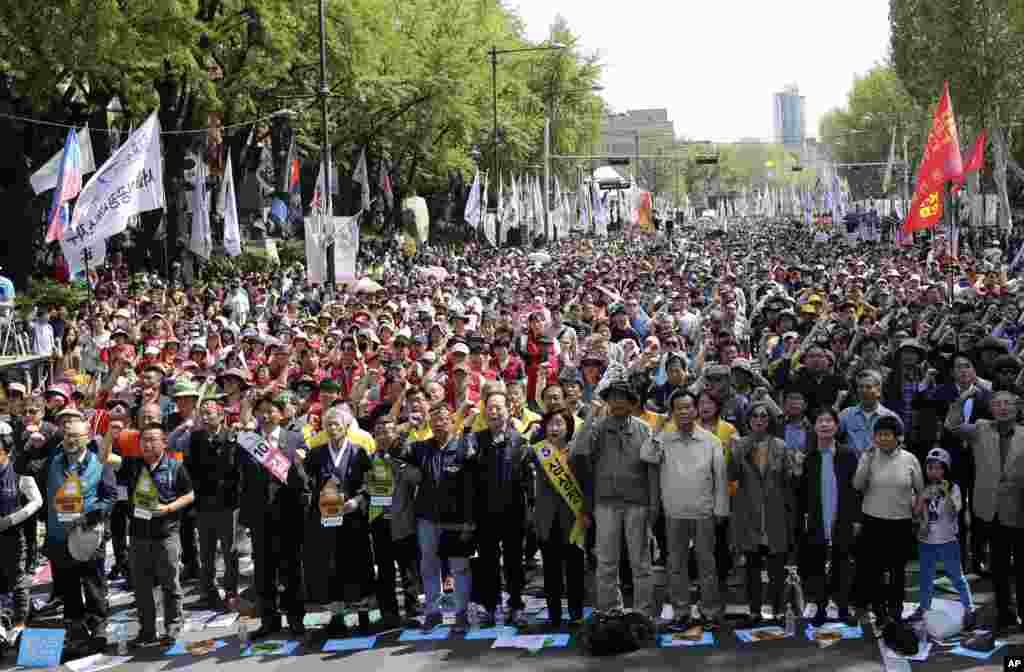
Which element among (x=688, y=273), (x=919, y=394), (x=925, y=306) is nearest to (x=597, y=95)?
(x=688, y=273)

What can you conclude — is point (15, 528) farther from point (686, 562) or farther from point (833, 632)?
point (833, 632)

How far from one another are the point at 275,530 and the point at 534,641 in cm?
194

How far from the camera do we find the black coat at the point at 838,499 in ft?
29.2

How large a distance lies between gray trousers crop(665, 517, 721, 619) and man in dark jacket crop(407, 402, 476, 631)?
1.37m

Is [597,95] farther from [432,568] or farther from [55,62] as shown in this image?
[432,568]

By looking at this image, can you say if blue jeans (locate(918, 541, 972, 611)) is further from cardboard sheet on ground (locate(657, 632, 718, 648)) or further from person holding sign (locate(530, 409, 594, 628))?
person holding sign (locate(530, 409, 594, 628))

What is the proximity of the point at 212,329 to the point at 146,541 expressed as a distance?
24.5 ft

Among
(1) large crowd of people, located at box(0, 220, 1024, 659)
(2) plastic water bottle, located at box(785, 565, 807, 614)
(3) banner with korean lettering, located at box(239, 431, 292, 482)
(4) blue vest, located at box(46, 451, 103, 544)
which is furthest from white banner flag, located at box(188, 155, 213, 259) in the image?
(2) plastic water bottle, located at box(785, 565, 807, 614)

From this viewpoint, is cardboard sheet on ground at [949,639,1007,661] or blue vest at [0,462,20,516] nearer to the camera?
cardboard sheet on ground at [949,639,1007,661]

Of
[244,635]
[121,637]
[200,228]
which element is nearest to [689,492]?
[244,635]

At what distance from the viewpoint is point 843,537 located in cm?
896

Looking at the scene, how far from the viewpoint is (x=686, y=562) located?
9.15 meters

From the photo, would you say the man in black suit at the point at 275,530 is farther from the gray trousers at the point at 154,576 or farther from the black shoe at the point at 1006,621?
the black shoe at the point at 1006,621

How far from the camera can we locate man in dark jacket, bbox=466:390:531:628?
364 inches
